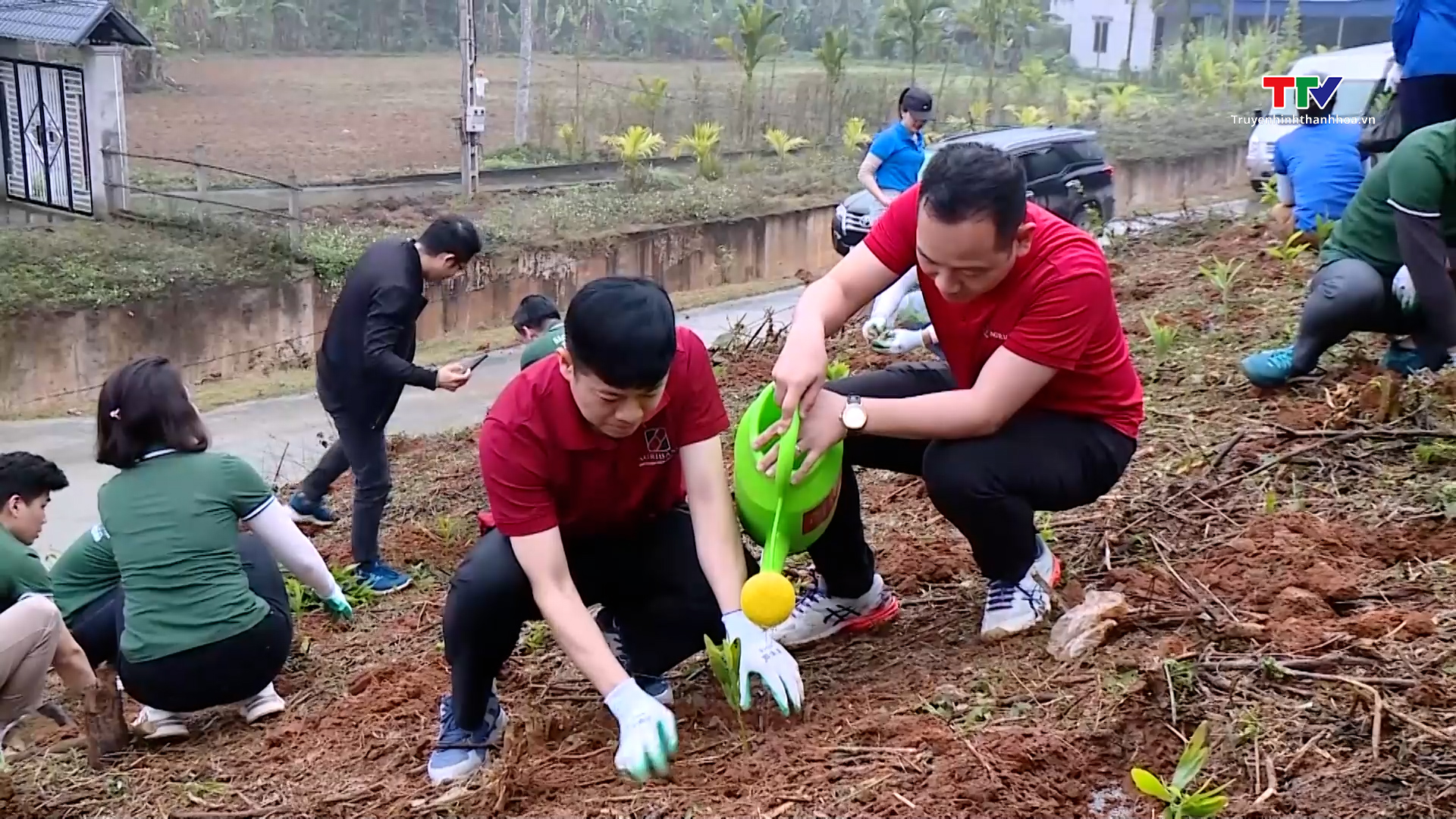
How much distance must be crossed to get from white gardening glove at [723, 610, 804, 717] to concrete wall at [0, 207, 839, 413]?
33.8ft

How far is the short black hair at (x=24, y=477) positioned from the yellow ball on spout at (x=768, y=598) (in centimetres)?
243

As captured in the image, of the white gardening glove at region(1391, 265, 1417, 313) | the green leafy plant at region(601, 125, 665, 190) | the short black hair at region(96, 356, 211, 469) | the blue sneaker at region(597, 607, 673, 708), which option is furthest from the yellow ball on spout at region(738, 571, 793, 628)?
the green leafy plant at region(601, 125, 665, 190)

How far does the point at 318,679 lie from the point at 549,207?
13497mm

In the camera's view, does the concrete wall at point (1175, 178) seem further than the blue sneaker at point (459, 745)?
Yes

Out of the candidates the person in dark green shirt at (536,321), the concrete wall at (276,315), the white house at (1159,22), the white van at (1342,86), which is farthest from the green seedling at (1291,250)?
the white house at (1159,22)

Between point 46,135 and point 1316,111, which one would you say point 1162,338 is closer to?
A: point 1316,111

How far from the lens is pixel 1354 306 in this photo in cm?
449

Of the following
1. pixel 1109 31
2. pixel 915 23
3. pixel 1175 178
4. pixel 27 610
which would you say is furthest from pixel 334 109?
pixel 1109 31

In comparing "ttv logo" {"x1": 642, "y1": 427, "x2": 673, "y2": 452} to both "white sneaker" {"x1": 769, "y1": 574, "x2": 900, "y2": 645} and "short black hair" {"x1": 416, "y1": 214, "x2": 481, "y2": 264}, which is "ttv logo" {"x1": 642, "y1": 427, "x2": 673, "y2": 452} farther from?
"short black hair" {"x1": 416, "y1": 214, "x2": 481, "y2": 264}

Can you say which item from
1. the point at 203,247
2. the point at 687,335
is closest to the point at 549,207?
the point at 203,247

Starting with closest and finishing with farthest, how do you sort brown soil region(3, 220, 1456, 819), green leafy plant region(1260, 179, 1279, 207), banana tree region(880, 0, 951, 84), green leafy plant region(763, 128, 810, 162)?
brown soil region(3, 220, 1456, 819)
green leafy plant region(1260, 179, 1279, 207)
green leafy plant region(763, 128, 810, 162)
banana tree region(880, 0, 951, 84)

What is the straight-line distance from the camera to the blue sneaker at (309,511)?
645cm

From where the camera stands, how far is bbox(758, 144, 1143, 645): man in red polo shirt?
8.84 ft

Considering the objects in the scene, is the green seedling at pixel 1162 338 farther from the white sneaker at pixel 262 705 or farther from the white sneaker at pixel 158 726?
the white sneaker at pixel 158 726
